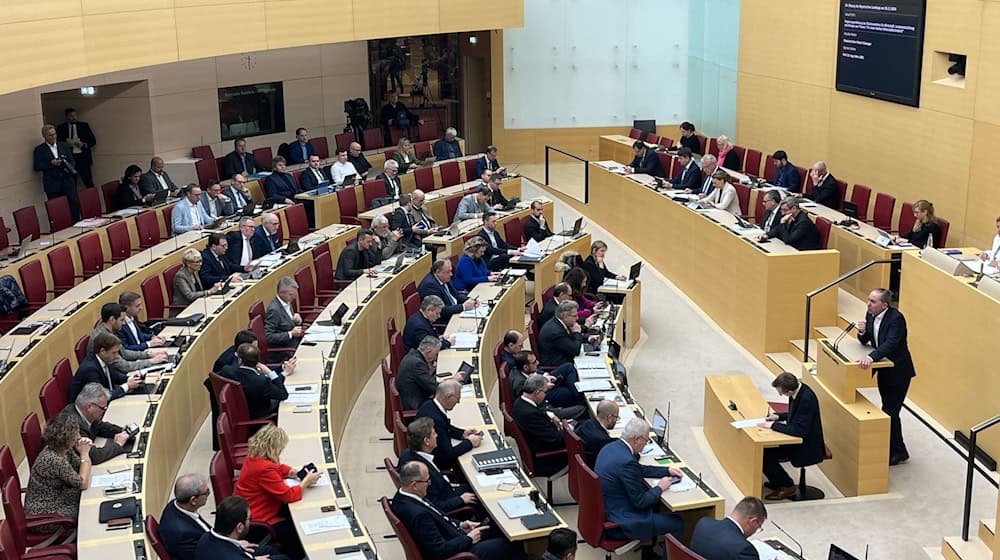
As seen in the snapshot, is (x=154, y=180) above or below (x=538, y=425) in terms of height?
above

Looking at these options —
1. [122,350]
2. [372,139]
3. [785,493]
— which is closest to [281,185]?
[372,139]

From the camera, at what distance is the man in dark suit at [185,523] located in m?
6.88

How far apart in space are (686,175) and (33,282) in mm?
9778

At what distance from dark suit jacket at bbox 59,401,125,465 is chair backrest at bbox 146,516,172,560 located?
123 centimetres

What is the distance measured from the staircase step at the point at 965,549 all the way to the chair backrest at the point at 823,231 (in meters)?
6.26

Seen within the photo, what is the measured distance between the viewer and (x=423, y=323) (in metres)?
10.9

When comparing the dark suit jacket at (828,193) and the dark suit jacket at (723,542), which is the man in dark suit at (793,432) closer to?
the dark suit jacket at (723,542)

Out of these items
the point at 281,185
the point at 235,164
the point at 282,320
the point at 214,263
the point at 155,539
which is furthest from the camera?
the point at 235,164

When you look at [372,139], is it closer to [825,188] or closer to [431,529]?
[825,188]

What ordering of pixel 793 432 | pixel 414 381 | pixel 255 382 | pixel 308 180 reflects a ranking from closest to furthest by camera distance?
pixel 255 382
pixel 414 381
pixel 793 432
pixel 308 180

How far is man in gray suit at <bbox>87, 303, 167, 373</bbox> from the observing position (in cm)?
964

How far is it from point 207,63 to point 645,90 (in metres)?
9.40

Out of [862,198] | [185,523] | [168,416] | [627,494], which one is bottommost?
[627,494]

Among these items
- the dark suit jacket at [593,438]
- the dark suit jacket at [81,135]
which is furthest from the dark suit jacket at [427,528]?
the dark suit jacket at [81,135]
